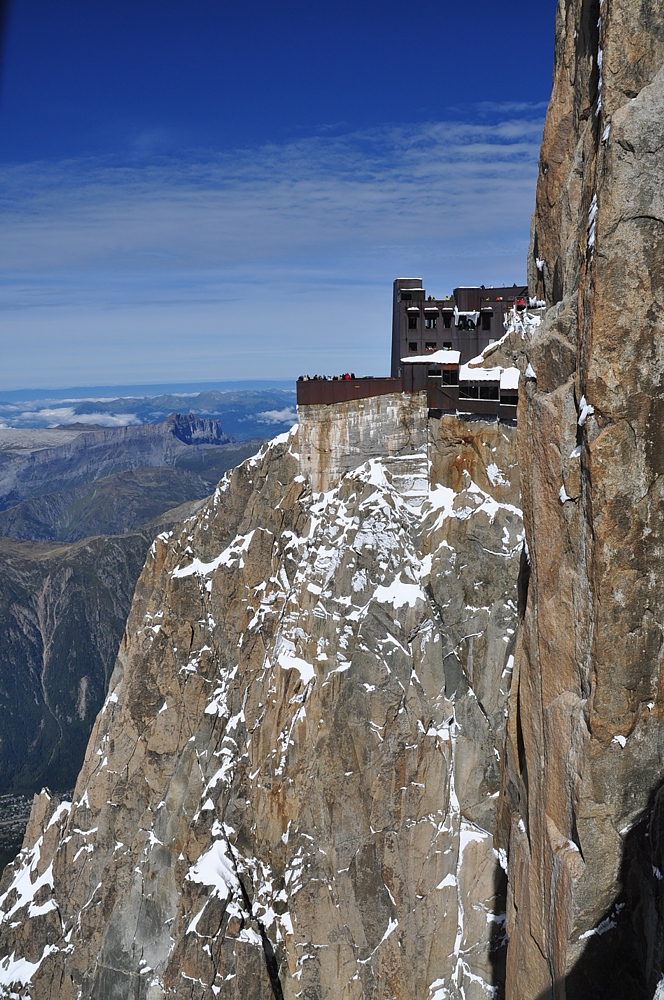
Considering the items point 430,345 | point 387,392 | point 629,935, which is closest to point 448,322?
point 430,345

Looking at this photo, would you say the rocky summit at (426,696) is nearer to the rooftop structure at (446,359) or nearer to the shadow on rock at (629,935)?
the shadow on rock at (629,935)

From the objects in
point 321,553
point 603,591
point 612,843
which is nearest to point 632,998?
point 612,843

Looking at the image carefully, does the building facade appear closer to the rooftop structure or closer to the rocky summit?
the rooftop structure

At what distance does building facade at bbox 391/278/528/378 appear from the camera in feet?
274

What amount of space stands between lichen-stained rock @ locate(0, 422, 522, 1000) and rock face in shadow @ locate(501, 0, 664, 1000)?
4067 cm

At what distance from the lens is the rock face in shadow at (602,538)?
17.0 meters

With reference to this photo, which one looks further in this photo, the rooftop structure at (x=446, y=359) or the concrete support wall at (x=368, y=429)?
the concrete support wall at (x=368, y=429)

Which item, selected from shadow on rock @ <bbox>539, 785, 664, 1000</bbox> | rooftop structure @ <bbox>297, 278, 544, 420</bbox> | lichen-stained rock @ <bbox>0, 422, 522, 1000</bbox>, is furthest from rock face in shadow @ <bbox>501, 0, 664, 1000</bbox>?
rooftop structure @ <bbox>297, 278, 544, 420</bbox>

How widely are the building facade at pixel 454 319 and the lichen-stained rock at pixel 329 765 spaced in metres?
20.4

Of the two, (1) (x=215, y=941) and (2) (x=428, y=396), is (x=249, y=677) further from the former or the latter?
(2) (x=428, y=396)

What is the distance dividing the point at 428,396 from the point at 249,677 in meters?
31.8

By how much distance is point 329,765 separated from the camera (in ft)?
201

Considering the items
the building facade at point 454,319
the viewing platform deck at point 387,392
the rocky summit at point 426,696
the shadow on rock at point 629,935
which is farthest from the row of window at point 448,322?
the shadow on rock at point 629,935

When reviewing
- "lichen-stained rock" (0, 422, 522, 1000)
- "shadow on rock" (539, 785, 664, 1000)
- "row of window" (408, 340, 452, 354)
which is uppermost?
"row of window" (408, 340, 452, 354)
